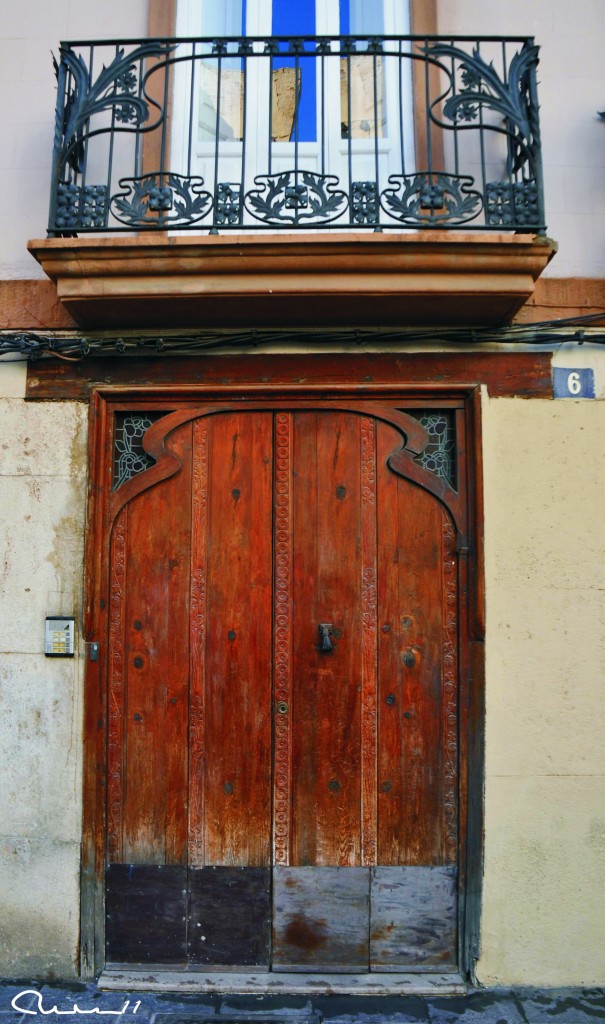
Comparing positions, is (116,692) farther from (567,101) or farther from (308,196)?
(567,101)

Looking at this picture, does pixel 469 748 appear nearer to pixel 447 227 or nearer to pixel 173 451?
pixel 173 451

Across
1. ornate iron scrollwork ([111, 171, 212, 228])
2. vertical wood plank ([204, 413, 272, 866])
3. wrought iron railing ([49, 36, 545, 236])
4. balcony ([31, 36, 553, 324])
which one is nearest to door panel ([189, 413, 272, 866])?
vertical wood plank ([204, 413, 272, 866])

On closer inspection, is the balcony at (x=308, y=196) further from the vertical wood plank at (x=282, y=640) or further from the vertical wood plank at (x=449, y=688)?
the vertical wood plank at (x=449, y=688)

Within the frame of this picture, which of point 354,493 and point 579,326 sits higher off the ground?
point 579,326

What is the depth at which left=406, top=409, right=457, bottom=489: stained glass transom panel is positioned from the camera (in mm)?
3969

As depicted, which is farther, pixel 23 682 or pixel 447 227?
pixel 23 682

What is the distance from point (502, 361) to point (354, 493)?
1092mm

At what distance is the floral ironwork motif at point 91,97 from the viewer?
3.79 meters

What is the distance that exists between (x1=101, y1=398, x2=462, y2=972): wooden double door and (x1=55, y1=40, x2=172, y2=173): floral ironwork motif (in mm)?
1547

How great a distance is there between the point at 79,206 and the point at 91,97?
1.97ft

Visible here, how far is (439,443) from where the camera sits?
3990 millimetres

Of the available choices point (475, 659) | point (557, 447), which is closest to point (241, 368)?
point (557, 447)

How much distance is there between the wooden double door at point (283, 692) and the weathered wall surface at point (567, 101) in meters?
1.23

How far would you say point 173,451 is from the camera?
397 cm
